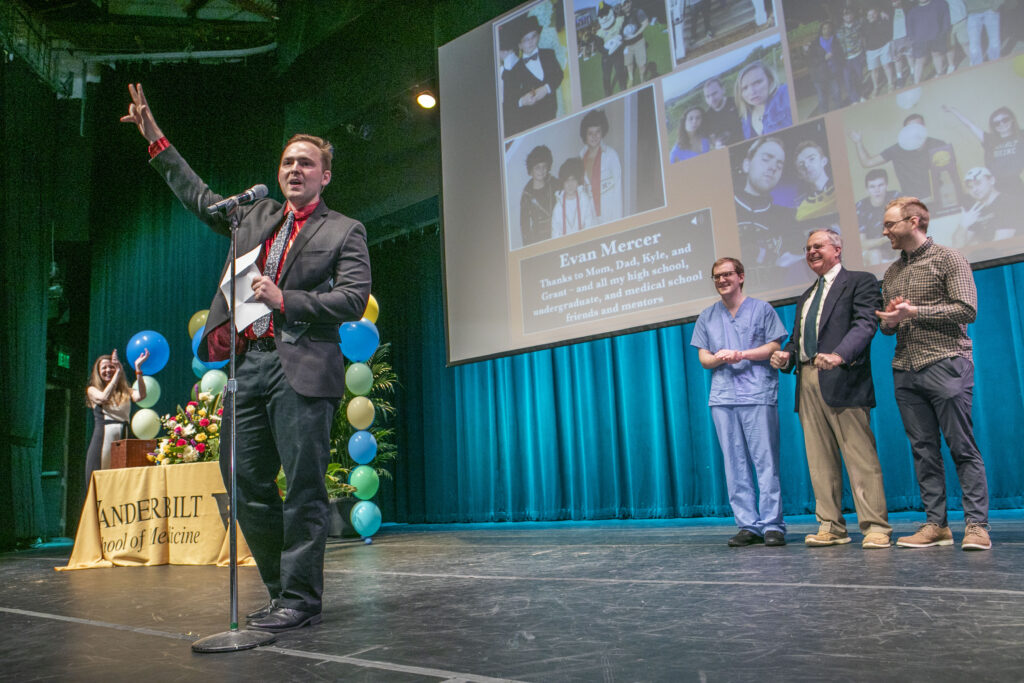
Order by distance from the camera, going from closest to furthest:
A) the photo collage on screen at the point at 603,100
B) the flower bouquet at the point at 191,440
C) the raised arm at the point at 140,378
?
the photo collage on screen at the point at 603,100 < the flower bouquet at the point at 191,440 < the raised arm at the point at 140,378

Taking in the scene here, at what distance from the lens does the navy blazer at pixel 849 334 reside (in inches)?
118

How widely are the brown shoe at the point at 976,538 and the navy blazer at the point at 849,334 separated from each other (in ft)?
1.93

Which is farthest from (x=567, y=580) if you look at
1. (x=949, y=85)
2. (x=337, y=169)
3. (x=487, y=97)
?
(x=337, y=169)

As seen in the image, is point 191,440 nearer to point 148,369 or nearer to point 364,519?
point 364,519

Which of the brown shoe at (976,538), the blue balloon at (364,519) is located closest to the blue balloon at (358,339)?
the blue balloon at (364,519)

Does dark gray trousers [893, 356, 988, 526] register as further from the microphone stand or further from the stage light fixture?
the stage light fixture

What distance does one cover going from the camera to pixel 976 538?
8.49ft

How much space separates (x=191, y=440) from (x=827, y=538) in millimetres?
3585

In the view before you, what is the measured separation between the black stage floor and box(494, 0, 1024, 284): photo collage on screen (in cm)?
150

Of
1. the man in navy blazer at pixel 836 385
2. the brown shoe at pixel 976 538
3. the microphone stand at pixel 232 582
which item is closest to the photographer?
the microphone stand at pixel 232 582

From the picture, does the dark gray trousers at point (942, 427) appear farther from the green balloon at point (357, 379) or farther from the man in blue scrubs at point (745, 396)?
the green balloon at point (357, 379)

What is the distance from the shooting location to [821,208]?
352cm

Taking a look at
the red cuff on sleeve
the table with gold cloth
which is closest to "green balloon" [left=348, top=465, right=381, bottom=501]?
the table with gold cloth

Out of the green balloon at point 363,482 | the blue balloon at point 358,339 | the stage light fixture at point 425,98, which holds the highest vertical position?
the stage light fixture at point 425,98
